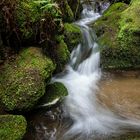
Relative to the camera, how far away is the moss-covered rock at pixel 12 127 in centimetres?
450

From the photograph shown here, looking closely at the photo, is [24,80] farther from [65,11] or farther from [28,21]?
[65,11]

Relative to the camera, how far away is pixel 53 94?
5.92 m

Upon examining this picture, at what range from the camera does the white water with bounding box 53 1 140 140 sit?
5246 mm

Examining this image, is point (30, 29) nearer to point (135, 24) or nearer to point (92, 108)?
point (92, 108)

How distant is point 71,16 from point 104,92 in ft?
13.3

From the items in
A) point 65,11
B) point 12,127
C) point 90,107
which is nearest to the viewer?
point 12,127

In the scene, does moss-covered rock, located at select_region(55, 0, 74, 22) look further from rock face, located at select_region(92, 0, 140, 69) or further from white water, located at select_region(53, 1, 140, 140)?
rock face, located at select_region(92, 0, 140, 69)

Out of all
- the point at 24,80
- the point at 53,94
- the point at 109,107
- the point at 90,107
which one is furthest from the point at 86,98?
the point at 24,80

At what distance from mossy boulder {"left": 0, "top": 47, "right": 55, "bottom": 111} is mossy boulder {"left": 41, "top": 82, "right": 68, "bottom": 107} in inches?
10.7

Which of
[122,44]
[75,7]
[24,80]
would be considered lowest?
[122,44]

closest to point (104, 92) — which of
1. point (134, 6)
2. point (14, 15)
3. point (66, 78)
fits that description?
point (66, 78)

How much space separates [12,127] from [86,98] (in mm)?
2197

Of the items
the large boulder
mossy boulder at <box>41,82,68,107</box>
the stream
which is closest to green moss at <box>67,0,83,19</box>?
the stream

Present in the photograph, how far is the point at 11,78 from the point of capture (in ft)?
18.0
